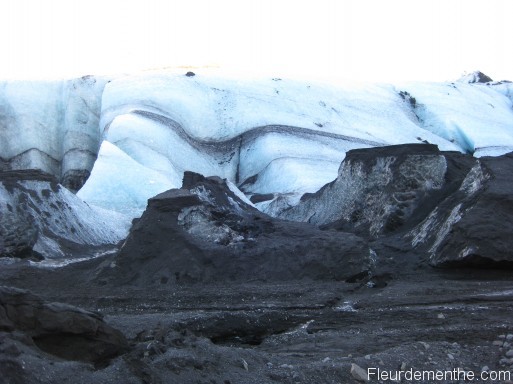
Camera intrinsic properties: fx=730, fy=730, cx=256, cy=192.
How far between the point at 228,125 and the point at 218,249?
59.1 ft

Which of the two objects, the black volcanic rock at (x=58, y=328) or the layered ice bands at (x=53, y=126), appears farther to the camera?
the layered ice bands at (x=53, y=126)

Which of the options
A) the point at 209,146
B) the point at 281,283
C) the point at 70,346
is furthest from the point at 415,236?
the point at 209,146

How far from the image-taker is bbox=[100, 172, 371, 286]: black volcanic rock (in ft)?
36.3

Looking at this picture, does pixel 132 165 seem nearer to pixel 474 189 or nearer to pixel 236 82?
pixel 236 82

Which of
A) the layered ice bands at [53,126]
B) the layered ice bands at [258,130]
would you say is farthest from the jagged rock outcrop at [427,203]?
the layered ice bands at [53,126]

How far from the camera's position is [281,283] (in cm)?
1053

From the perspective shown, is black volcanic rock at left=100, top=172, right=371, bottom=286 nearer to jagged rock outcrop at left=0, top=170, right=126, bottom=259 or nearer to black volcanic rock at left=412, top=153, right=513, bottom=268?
black volcanic rock at left=412, top=153, right=513, bottom=268

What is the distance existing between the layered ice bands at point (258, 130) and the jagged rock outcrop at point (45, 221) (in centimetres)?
313

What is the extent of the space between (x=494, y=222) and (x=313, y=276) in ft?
9.18

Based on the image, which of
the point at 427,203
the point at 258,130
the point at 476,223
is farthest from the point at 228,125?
the point at 476,223

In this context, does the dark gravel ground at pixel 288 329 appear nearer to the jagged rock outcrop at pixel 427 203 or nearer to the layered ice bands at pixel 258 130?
the jagged rock outcrop at pixel 427 203

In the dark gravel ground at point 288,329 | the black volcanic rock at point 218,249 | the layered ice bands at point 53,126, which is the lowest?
the layered ice bands at point 53,126

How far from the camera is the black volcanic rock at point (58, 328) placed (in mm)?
5289

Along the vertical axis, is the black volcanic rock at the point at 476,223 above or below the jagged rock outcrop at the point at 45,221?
above
